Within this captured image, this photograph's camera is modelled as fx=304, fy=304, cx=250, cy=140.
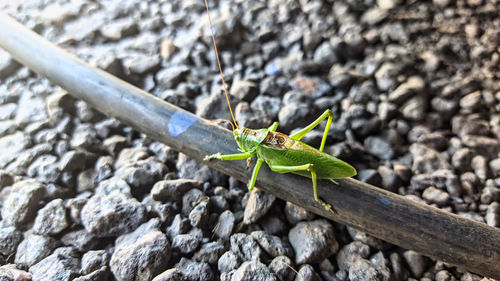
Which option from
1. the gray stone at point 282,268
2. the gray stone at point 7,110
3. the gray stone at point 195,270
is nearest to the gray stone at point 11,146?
the gray stone at point 7,110

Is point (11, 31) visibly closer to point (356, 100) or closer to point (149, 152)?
point (149, 152)

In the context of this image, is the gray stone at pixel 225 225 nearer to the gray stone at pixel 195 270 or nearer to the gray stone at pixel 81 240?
the gray stone at pixel 195 270

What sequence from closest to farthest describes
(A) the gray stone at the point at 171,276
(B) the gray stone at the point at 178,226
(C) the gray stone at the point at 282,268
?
(A) the gray stone at the point at 171,276, (C) the gray stone at the point at 282,268, (B) the gray stone at the point at 178,226

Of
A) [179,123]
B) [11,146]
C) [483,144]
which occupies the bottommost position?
[11,146]

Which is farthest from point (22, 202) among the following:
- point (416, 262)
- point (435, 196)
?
point (435, 196)

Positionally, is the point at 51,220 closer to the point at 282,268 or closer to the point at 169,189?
the point at 169,189
